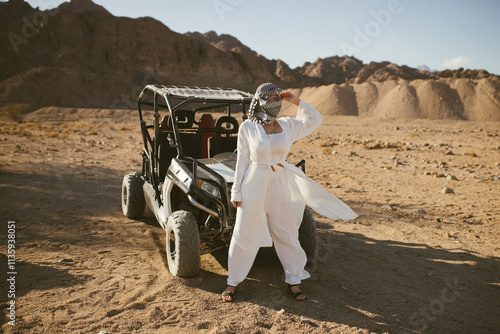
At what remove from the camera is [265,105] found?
3.44 m

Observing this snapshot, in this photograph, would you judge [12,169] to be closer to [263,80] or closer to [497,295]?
[497,295]

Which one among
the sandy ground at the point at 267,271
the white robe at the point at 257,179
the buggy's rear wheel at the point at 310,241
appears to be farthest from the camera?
the buggy's rear wheel at the point at 310,241

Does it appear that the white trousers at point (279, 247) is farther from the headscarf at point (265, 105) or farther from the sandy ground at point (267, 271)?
the headscarf at point (265, 105)

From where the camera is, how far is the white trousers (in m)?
3.63

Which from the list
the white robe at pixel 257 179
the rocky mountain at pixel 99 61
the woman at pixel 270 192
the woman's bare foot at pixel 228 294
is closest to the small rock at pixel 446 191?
the woman at pixel 270 192

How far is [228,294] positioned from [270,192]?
109cm

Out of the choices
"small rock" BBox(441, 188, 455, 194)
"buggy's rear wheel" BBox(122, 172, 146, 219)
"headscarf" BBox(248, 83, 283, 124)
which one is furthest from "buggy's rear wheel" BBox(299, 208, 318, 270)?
"small rock" BBox(441, 188, 455, 194)

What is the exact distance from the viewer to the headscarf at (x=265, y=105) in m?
3.41

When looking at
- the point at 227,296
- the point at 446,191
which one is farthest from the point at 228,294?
the point at 446,191

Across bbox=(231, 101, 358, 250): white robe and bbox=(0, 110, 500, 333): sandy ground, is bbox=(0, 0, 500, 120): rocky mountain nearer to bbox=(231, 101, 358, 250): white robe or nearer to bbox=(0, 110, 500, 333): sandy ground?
bbox=(0, 110, 500, 333): sandy ground

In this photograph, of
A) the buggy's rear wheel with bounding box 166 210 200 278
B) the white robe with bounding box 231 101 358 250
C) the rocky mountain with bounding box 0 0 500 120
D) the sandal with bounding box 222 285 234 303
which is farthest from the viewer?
the rocky mountain with bounding box 0 0 500 120

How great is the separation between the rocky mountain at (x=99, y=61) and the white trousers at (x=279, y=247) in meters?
46.3

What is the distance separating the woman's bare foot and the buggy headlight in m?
0.96

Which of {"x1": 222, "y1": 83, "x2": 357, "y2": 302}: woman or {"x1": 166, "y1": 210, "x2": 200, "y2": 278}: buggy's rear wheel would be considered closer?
{"x1": 222, "y1": 83, "x2": 357, "y2": 302}: woman
